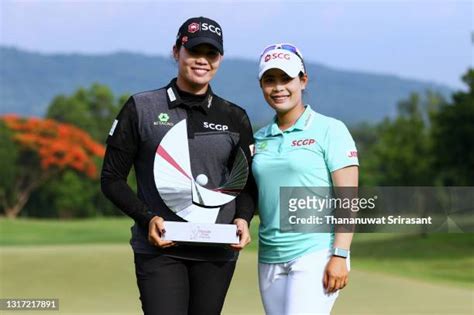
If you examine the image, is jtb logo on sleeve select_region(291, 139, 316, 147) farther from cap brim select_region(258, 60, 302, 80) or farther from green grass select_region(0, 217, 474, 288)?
green grass select_region(0, 217, 474, 288)

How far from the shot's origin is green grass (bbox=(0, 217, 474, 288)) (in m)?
16.9

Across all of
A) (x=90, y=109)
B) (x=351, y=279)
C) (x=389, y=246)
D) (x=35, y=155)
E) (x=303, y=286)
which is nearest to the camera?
(x=303, y=286)

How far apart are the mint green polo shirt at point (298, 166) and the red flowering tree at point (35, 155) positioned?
41.0m

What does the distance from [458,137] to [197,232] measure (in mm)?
20568

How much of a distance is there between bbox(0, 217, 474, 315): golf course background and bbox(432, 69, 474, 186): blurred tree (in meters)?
1.83

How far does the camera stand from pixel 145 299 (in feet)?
13.0

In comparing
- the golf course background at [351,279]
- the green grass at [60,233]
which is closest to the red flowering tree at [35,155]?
the green grass at [60,233]

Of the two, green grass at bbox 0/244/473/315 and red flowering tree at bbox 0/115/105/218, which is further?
red flowering tree at bbox 0/115/105/218

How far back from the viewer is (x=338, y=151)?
3.87 meters

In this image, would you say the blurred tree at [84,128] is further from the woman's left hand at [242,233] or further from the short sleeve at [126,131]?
the woman's left hand at [242,233]

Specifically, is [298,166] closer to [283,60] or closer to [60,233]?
[283,60]

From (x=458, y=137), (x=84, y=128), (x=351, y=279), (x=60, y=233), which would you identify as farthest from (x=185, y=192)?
(x=84, y=128)

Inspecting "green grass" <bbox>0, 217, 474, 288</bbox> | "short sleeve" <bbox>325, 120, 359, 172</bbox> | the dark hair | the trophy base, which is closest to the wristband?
"short sleeve" <bbox>325, 120, 359, 172</bbox>

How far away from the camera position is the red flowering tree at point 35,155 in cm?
4412
